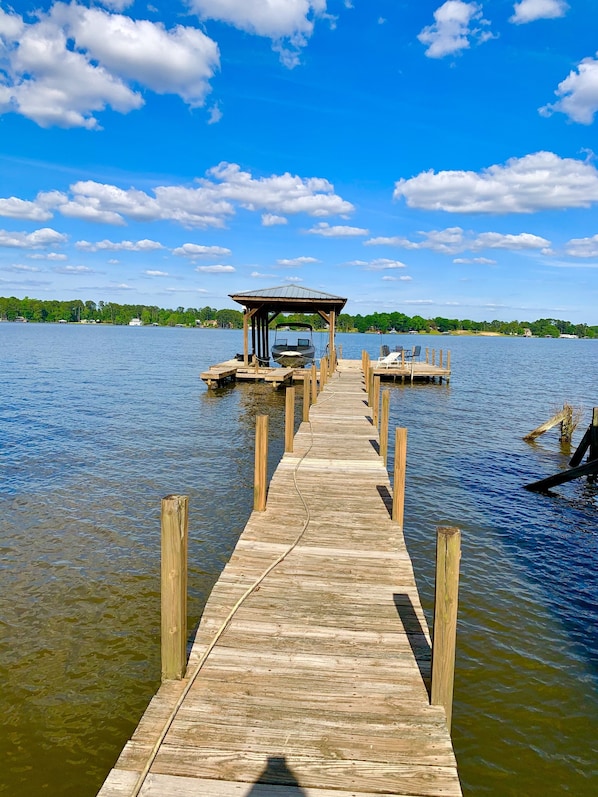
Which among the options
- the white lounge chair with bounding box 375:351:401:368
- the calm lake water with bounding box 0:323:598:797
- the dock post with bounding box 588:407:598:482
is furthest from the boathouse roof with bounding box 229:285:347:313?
the dock post with bounding box 588:407:598:482

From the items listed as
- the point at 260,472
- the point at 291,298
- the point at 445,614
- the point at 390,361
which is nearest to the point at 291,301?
the point at 291,298

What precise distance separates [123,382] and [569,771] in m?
34.8

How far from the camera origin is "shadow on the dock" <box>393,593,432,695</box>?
4359mm

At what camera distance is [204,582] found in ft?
26.9

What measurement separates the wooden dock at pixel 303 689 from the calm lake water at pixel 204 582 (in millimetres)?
1439

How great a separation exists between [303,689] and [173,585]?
129cm

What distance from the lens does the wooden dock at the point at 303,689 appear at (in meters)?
3.25

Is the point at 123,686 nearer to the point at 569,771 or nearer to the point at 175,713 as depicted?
the point at 175,713

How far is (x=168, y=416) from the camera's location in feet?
73.7

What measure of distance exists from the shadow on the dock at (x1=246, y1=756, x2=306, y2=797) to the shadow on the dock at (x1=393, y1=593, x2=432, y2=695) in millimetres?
1346

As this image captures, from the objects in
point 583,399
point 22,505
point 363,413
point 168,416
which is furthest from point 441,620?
point 583,399

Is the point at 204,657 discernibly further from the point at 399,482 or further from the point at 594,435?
the point at 594,435

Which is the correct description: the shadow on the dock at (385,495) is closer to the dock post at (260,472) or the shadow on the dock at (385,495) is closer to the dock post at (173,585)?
the dock post at (260,472)

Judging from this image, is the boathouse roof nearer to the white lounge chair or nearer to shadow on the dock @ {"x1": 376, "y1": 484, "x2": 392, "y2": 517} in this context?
the white lounge chair
